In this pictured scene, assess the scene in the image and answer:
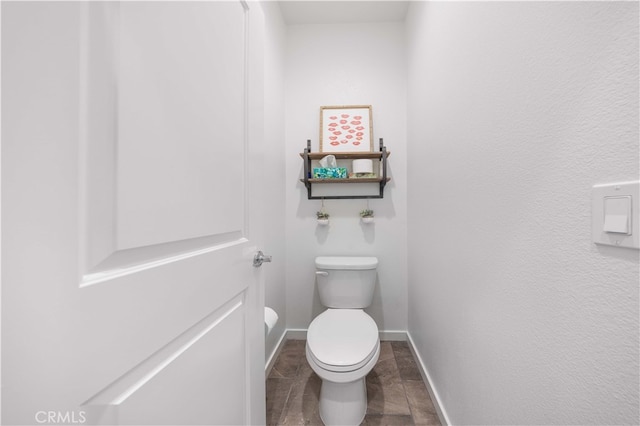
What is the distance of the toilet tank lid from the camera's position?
176 centimetres

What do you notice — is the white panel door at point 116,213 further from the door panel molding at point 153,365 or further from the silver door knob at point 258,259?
the silver door knob at point 258,259

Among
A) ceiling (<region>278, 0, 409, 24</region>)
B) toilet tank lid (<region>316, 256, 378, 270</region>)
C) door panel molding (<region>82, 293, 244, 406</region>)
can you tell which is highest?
ceiling (<region>278, 0, 409, 24</region>)

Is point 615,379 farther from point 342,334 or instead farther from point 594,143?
point 342,334

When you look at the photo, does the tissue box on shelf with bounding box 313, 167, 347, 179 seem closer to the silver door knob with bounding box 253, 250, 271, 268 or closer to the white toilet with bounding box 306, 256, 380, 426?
the white toilet with bounding box 306, 256, 380, 426

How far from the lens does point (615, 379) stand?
18.1 inches

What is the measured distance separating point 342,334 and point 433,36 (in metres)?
1.61

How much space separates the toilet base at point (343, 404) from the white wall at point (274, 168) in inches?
21.4

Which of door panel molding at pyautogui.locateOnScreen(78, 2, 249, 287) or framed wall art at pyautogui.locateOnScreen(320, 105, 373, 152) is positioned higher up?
framed wall art at pyautogui.locateOnScreen(320, 105, 373, 152)

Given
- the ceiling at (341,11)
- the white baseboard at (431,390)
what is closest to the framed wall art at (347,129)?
the ceiling at (341,11)

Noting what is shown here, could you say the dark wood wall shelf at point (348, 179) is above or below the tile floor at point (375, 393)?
above

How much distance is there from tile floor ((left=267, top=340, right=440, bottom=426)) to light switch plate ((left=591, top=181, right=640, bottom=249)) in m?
1.24

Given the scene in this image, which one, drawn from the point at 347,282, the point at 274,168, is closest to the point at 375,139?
the point at 274,168

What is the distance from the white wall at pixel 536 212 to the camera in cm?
46

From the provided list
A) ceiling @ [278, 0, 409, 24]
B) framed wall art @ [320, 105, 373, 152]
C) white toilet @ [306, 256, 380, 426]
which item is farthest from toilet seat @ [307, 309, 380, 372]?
ceiling @ [278, 0, 409, 24]
